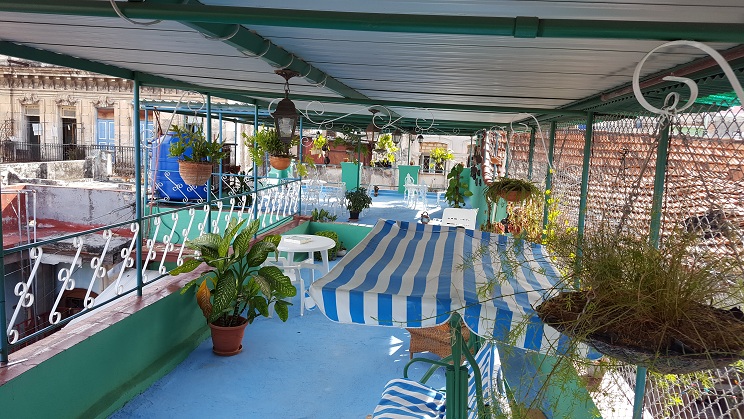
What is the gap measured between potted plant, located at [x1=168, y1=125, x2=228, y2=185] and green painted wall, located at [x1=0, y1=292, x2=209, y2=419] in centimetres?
104

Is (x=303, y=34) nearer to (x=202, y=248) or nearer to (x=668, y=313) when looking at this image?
(x=668, y=313)

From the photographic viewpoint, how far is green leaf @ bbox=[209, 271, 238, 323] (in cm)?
448

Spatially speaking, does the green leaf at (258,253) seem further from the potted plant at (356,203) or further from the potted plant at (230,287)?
the potted plant at (356,203)

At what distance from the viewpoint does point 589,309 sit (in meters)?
1.26

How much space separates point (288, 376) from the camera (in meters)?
4.35

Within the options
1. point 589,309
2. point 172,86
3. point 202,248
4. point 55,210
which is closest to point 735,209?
point 589,309

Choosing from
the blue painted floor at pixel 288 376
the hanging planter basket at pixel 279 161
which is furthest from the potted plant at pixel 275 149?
the blue painted floor at pixel 288 376

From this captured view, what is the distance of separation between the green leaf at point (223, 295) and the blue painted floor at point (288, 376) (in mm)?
456

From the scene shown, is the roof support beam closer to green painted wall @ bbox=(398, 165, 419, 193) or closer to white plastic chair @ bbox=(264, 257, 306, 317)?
white plastic chair @ bbox=(264, 257, 306, 317)

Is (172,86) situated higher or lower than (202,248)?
higher

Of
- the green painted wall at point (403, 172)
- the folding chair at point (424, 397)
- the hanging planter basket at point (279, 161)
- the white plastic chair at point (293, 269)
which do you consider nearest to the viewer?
the folding chair at point (424, 397)

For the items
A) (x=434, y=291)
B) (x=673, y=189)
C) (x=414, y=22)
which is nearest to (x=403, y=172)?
(x=673, y=189)

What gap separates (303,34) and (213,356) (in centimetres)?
315

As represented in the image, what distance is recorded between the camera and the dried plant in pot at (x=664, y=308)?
117 cm
